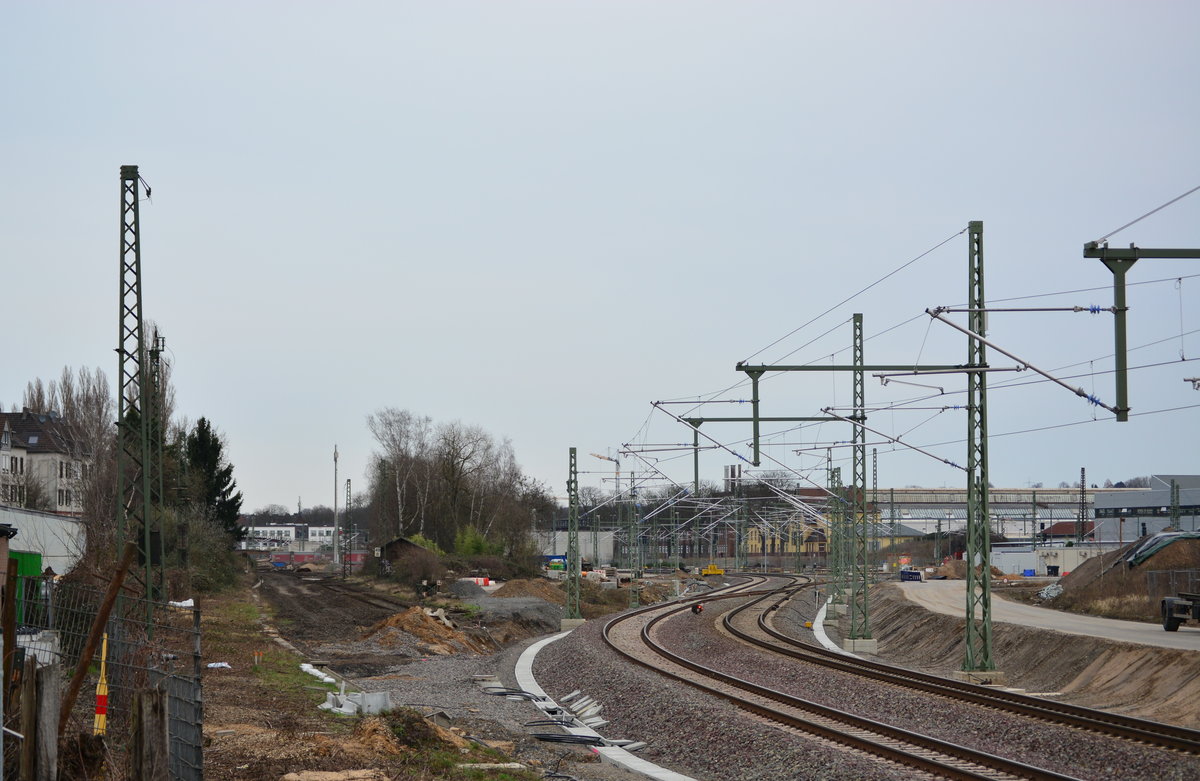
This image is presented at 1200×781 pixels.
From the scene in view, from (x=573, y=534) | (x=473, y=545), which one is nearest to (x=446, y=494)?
(x=473, y=545)

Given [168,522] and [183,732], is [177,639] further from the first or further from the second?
[168,522]

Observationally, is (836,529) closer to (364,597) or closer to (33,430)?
(364,597)

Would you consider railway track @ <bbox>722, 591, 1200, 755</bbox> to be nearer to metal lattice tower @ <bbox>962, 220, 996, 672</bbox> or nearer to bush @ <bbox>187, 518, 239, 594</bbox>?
metal lattice tower @ <bbox>962, 220, 996, 672</bbox>

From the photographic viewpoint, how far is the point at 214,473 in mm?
81812

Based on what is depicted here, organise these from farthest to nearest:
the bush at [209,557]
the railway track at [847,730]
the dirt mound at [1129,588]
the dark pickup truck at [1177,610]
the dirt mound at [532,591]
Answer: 1. the dirt mound at [532,591]
2. the bush at [209,557]
3. the dirt mound at [1129,588]
4. the dark pickup truck at [1177,610]
5. the railway track at [847,730]

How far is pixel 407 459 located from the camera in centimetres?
11319

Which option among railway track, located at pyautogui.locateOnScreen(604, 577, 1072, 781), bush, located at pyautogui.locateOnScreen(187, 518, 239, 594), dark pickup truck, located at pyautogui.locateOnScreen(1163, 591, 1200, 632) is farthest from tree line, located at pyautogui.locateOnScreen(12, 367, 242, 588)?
dark pickup truck, located at pyautogui.locateOnScreen(1163, 591, 1200, 632)

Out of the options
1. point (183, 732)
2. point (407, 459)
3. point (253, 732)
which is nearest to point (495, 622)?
point (253, 732)

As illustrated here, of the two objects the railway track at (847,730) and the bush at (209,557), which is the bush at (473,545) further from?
the railway track at (847,730)

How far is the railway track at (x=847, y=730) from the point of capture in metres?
14.3

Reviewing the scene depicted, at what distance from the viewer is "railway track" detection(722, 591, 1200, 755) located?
52.0 feet

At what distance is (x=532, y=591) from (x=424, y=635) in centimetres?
2709

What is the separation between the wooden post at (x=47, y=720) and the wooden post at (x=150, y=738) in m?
0.57

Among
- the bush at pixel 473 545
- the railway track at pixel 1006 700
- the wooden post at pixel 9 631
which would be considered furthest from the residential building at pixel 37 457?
the wooden post at pixel 9 631
